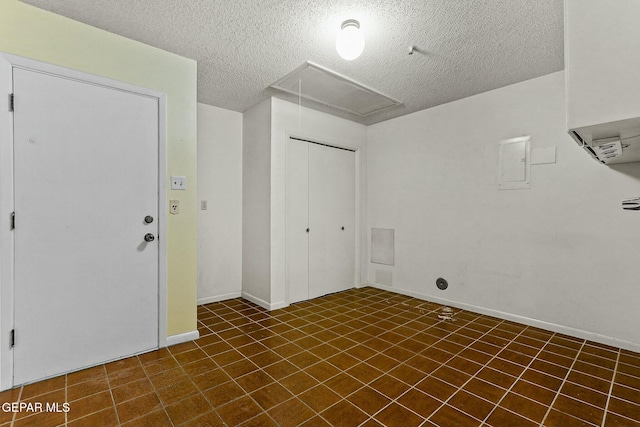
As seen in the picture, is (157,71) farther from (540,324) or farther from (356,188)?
(540,324)

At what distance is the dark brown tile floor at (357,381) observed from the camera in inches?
64.3

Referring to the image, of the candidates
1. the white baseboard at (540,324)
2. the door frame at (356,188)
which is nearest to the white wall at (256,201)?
the door frame at (356,188)

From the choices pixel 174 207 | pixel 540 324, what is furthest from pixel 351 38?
pixel 540 324

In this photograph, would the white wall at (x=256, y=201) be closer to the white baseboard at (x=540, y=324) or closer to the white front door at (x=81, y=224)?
the white front door at (x=81, y=224)

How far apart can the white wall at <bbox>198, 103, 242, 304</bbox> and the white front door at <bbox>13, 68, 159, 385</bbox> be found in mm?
1263

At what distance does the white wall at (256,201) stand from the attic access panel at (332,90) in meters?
0.53

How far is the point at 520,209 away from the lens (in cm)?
308

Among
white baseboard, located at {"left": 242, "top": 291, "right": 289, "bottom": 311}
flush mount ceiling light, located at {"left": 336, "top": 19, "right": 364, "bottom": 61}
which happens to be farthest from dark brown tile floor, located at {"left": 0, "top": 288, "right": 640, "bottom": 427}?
flush mount ceiling light, located at {"left": 336, "top": 19, "right": 364, "bottom": 61}

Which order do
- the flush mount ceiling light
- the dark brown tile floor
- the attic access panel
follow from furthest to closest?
the attic access panel, the flush mount ceiling light, the dark brown tile floor

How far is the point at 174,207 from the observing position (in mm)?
2557

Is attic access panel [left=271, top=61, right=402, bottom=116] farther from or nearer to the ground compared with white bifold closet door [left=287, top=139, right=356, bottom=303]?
farther from the ground

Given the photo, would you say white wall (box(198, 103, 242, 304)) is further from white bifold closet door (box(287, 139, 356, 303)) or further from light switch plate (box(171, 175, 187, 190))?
light switch plate (box(171, 175, 187, 190))

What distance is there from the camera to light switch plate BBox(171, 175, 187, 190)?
100 inches

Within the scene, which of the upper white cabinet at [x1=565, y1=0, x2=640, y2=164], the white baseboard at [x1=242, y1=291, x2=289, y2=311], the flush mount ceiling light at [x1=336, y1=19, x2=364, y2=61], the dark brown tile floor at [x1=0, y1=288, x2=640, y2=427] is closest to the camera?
the upper white cabinet at [x1=565, y1=0, x2=640, y2=164]
